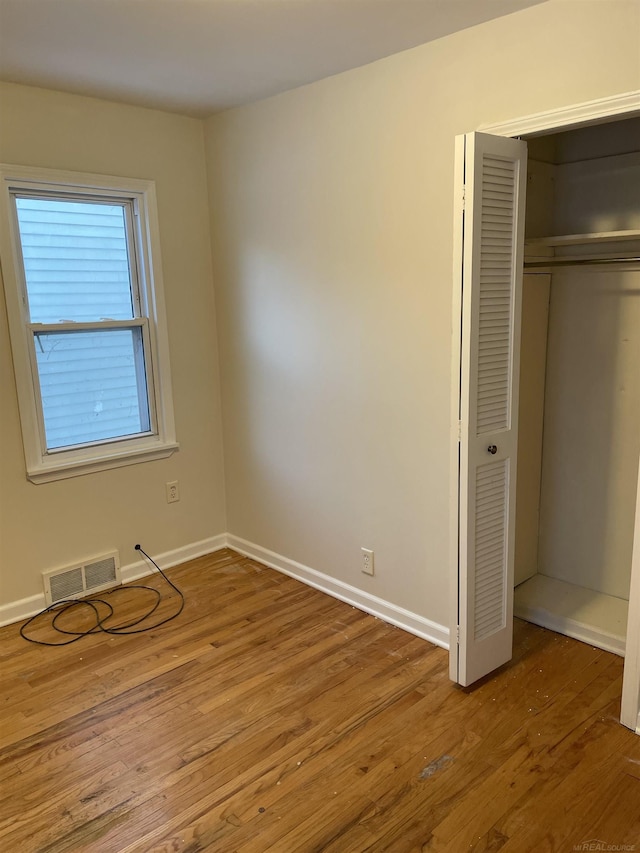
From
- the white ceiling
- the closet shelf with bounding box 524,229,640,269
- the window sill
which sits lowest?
the window sill

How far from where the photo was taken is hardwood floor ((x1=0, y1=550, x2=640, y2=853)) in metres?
1.89

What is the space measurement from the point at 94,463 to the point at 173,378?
2.12ft

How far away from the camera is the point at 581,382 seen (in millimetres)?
3078

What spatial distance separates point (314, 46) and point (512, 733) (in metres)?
2.67

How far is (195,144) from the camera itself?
11.7ft

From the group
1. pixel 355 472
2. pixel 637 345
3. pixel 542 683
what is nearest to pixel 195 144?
pixel 355 472

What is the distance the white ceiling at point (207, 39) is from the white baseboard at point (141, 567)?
2.44 meters

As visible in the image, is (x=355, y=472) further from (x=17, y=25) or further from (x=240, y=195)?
(x=17, y=25)

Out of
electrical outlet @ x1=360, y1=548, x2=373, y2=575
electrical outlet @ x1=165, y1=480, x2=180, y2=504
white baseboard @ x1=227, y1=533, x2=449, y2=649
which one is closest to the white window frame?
electrical outlet @ x1=165, y1=480, x2=180, y2=504

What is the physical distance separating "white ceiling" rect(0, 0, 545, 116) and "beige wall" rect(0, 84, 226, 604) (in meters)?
0.20

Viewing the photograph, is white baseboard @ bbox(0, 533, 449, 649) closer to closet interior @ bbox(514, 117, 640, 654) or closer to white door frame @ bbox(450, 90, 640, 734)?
closet interior @ bbox(514, 117, 640, 654)

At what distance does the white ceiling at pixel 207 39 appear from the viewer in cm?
214

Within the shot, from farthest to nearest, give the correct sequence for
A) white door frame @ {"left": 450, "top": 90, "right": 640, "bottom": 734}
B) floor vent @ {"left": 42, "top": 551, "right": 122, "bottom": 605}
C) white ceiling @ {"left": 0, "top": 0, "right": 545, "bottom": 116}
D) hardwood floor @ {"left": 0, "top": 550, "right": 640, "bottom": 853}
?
floor vent @ {"left": 42, "top": 551, "right": 122, "bottom": 605}
white ceiling @ {"left": 0, "top": 0, "right": 545, "bottom": 116}
white door frame @ {"left": 450, "top": 90, "right": 640, "bottom": 734}
hardwood floor @ {"left": 0, "top": 550, "right": 640, "bottom": 853}

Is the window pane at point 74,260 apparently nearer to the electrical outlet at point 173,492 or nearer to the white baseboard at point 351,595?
the electrical outlet at point 173,492
